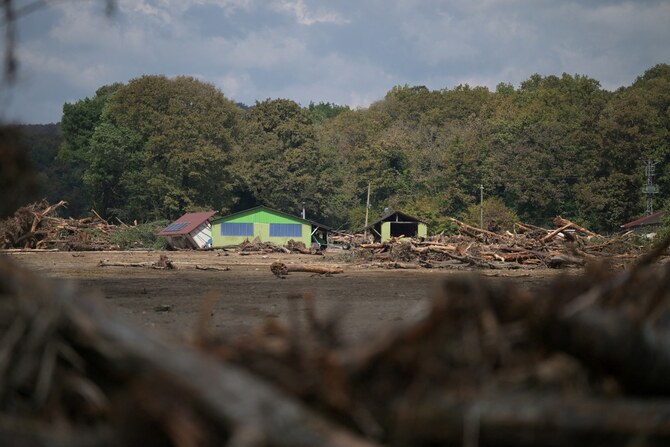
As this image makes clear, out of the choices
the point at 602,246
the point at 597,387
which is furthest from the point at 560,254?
the point at 597,387

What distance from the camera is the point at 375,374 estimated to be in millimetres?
3617

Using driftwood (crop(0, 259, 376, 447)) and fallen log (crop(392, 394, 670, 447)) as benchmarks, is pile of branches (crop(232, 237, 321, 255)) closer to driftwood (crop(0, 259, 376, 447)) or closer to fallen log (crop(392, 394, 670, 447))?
driftwood (crop(0, 259, 376, 447))

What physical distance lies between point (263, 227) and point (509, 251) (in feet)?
95.9

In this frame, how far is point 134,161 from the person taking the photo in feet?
264

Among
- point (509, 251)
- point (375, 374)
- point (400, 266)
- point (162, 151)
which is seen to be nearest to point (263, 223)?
point (162, 151)

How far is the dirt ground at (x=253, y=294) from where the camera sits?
12.6 metres

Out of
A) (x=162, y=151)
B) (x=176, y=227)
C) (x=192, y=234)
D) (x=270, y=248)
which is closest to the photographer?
(x=270, y=248)

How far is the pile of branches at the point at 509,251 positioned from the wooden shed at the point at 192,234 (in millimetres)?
25224

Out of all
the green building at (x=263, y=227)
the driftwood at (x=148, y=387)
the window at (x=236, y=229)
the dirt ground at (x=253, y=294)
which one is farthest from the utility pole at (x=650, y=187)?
the driftwood at (x=148, y=387)

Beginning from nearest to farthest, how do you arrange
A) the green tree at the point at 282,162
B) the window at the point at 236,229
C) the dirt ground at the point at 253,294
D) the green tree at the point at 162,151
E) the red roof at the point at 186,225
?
the dirt ground at the point at 253,294 < the window at the point at 236,229 < the red roof at the point at 186,225 < the green tree at the point at 162,151 < the green tree at the point at 282,162

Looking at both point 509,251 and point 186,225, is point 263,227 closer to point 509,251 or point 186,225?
point 186,225

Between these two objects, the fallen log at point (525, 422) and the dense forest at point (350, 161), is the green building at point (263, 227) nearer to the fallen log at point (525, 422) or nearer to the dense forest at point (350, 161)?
the dense forest at point (350, 161)

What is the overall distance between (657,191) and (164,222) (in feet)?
138

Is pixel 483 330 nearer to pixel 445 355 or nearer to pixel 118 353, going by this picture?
pixel 445 355
